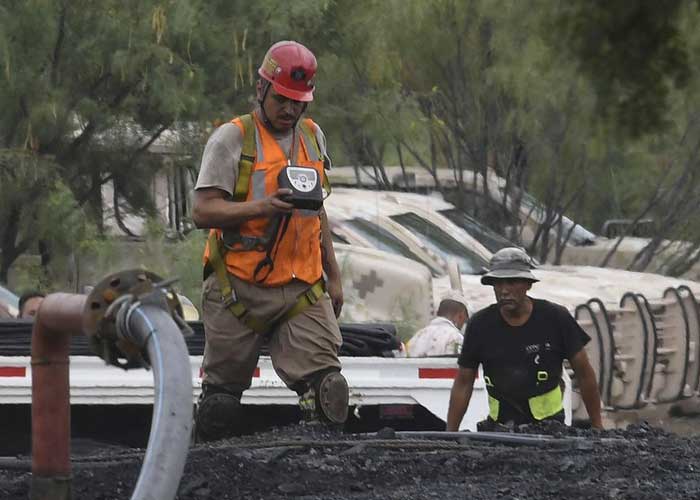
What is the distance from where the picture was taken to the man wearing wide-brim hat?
26.7 ft

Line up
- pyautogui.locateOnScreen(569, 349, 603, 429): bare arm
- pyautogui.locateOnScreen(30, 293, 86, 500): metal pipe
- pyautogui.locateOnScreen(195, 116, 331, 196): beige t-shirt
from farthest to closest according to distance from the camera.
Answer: pyautogui.locateOnScreen(569, 349, 603, 429): bare arm, pyautogui.locateOnScreen(195, 116, 331, 196): beige t-shirt, pyautogui.locateOnScreen(30, 293, 86, 500): metal pipe

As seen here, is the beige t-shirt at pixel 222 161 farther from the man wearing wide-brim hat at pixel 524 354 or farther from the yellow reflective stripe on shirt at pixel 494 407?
the yellow reflective stripe on shirt at pixel 494 407

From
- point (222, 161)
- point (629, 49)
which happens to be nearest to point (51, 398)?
point (629, 49)

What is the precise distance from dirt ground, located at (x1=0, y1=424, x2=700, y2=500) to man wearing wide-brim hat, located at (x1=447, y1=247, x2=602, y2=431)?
1.52 meters

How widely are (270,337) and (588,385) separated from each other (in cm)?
172

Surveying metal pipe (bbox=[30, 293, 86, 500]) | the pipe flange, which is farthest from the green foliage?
metal pipe (bbox=[30, 293, 86, 500])

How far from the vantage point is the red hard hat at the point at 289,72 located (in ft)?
22.8

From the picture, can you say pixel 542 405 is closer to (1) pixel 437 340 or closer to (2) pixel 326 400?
(2) pixel 326 400

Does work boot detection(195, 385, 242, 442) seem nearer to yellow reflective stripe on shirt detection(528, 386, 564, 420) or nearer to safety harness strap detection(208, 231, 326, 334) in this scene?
safety harness strap detection(208, 231, 326, 334)

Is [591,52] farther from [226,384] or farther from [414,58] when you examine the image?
[414,58]

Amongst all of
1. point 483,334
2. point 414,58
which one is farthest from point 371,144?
point 483,334

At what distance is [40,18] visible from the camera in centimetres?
1348

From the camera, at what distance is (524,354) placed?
8.14m

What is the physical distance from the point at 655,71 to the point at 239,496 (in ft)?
5.78
